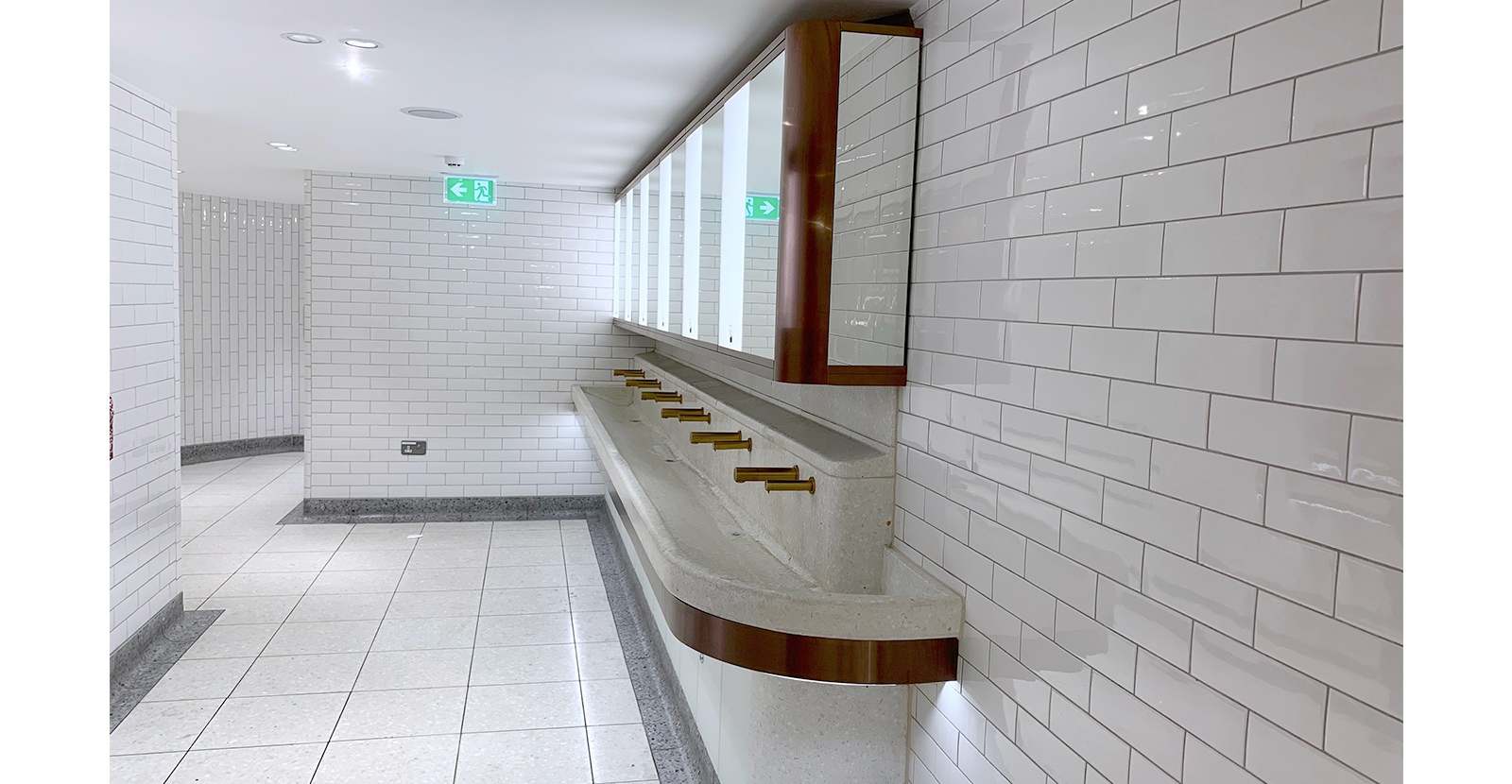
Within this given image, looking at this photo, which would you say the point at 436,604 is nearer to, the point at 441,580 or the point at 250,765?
the point at 441,580

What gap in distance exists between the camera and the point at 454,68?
3.67 metres

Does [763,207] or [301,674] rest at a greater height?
[763,207]

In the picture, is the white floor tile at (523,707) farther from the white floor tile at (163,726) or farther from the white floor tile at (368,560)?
the white floor tile at (368,560)

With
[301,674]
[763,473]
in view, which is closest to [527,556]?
[301,674]

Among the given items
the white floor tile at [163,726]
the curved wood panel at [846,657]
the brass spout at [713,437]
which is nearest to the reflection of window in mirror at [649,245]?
the brass spout at [713,437]

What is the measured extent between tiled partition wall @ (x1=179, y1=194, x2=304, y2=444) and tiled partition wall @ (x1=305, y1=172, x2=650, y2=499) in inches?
116

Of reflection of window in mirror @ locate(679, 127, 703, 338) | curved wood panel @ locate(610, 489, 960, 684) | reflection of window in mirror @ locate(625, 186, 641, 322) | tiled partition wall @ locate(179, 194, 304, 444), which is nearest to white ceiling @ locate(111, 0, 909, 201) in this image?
reflection of window in mirror @ locate(679, 127, 703, 338)

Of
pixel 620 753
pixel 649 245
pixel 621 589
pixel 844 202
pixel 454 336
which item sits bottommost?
pixel 620 753

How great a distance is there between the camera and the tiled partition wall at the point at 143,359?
4230 mm

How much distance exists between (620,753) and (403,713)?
3.34 ft

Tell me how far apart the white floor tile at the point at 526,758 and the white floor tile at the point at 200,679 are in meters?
1.30

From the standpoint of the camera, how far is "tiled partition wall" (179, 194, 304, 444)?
923 cm

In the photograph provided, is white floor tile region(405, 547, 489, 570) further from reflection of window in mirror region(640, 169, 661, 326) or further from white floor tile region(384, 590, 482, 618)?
reflection of window in mirror region(640, 169, 661, 326)
